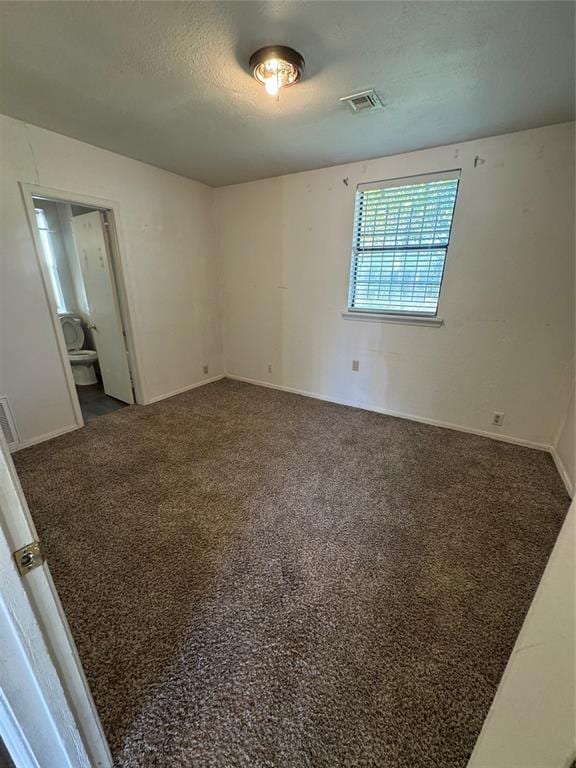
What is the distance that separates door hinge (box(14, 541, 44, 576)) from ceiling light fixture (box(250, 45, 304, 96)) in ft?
6.91

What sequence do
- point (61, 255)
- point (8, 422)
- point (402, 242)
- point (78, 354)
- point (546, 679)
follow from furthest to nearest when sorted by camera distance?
point (61, 255) < point (78, 354) < point (402, 242) < point (8, 422) < point (546, 679)

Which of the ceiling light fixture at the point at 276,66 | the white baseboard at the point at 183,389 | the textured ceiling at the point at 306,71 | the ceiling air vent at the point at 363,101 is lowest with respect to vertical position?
the white baseboard at the point at 183,389

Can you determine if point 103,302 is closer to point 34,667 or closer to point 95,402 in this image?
point 95,402

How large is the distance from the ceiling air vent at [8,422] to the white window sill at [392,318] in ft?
10.2

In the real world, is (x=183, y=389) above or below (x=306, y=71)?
below

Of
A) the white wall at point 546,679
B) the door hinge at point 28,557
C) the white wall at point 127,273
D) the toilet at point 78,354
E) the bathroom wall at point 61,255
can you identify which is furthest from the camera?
the bathroom wall at point 61,255

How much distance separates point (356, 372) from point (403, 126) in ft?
6.87

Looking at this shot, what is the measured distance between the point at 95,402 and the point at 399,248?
3688 millimetres

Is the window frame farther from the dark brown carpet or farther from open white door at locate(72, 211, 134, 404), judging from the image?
open white door at locate(72, 211, 134, 404)

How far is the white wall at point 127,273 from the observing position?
2301 millimetres

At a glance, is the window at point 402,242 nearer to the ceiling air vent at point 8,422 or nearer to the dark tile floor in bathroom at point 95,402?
the dark tile floor in bathroom at point 95,402

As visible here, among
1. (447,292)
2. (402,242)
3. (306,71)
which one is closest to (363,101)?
(306,71)

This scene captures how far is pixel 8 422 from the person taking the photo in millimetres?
2461

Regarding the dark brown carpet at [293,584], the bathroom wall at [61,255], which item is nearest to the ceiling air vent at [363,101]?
the dark brown carpet at [293,584]
